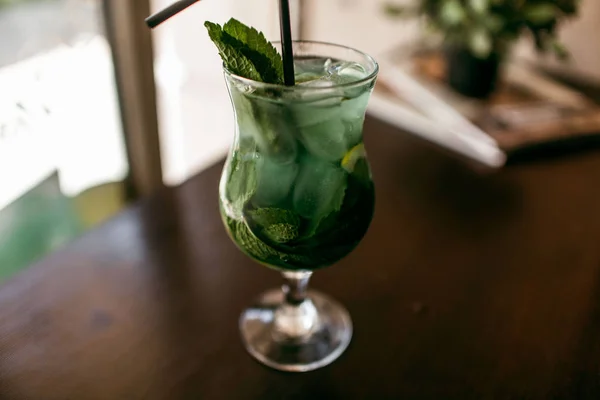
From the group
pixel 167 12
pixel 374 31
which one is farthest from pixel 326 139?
pixel 374 31

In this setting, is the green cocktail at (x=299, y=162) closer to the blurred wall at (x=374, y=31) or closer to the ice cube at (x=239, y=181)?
the ice cube at (x=239, y=181)

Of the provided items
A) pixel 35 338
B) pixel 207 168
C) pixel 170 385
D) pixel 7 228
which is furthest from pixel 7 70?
pixel 170 385

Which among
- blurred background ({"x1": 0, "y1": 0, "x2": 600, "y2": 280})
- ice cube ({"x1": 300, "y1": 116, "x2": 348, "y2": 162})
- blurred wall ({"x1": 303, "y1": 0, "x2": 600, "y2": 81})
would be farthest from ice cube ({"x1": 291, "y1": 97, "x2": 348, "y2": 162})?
blurred wall ({"x1": 303, "y1": 0, "x2": 600, "y2": 81})

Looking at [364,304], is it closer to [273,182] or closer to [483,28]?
[273,182]

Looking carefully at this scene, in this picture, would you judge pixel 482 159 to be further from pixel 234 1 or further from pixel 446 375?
pixel 234 1

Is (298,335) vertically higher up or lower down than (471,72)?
lower down
